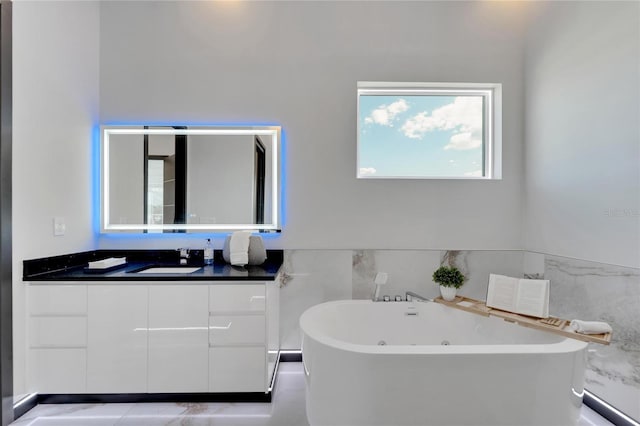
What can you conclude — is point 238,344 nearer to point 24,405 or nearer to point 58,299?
point 58,299

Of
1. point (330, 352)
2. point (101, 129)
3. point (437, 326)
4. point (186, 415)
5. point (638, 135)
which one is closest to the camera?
point (330, 352)

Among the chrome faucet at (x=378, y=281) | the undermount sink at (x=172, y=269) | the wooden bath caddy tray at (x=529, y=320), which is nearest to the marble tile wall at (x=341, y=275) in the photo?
the chrome faucet at (x=378, y=281)

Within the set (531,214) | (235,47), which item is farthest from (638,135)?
(235,47)

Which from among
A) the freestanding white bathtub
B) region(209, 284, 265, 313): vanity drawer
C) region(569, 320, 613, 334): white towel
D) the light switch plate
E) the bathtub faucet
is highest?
the light switch plate

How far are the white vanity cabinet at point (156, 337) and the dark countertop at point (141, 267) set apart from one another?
0.04 m

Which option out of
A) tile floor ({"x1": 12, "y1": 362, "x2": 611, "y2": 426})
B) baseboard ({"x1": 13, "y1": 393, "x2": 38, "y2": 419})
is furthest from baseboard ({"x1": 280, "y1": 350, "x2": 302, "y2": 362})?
baseboard ({"x1": 13, "y1": 393, "x2": 38, "y2": 419})

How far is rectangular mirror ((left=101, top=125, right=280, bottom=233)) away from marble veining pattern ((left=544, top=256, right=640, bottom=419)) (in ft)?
7.07

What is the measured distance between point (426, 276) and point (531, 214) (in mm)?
988

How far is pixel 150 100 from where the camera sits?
2.37 meters

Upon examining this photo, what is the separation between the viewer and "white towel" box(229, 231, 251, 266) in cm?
211

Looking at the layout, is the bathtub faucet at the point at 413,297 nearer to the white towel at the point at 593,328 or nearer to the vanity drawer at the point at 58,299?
the white towel at the point at 593,328

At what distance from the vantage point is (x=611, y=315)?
168 centimetres

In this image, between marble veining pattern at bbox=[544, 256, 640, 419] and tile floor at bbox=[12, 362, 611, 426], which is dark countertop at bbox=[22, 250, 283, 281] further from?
marble veining pattern at bbox=[544, 256, 640, 419]

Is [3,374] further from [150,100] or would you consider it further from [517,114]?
[517,114]
